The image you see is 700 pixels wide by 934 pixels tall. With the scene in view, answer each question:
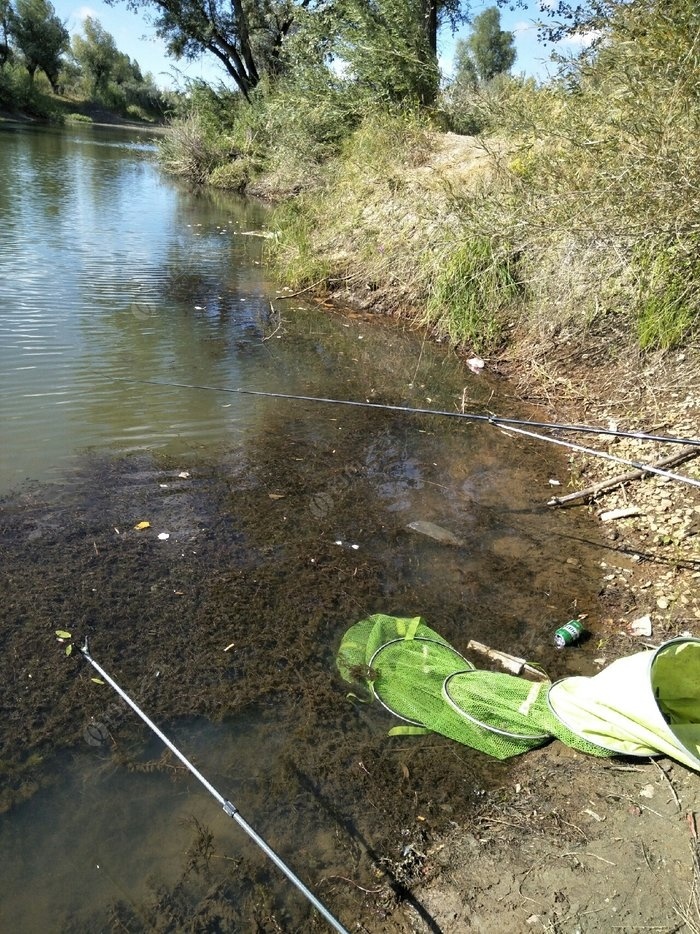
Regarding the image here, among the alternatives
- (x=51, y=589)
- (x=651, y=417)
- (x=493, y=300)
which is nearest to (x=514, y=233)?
(x=493, y=300)

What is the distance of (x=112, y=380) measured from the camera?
6.68 meters

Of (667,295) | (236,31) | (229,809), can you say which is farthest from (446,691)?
(236,31)

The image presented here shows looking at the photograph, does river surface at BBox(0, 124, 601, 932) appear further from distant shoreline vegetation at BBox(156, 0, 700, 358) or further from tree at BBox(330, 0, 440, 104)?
tree at BBox(330, 0, 440, 104)

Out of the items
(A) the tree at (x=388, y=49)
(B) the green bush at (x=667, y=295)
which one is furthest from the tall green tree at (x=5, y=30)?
(B) the green bush at (x=667, y=295)

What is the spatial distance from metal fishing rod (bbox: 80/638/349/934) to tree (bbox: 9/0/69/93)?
2698 inches

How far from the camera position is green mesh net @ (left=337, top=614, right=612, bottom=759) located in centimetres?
310

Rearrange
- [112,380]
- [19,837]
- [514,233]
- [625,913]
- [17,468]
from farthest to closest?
[514,233] → [112,380] → [17,468] → [19,837] → [625,913]

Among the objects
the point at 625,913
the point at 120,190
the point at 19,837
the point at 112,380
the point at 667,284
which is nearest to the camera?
the point at 625,913

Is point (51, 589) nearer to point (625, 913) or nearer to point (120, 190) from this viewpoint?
point (625, 913)

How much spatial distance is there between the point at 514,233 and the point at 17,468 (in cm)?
598

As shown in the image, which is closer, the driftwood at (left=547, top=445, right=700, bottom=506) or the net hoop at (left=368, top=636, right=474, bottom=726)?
the net hoop at (left=368, top=636, right=474, bottom=726)

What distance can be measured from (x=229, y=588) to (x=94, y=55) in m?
82.3

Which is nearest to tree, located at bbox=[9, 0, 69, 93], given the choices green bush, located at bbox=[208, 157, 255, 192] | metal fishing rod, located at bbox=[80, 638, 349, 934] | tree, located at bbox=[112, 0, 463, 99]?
tree, located at bbox=[112, 0, 463, 99]

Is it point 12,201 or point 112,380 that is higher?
point 12,201
